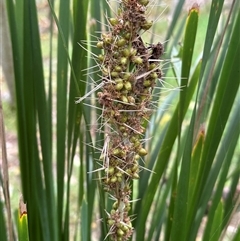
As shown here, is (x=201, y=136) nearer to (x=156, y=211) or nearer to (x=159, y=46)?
(x=159, y=46)

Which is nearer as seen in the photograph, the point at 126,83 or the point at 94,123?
the point at 126,83

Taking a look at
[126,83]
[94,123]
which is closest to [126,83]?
[126,83]

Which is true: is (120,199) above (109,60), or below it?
below

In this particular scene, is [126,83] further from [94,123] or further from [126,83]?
[94,123]

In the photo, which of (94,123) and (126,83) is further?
(94,123)

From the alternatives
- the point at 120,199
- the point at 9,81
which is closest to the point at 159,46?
the point at 120,199

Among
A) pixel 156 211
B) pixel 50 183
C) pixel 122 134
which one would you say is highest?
pixel 122 134
